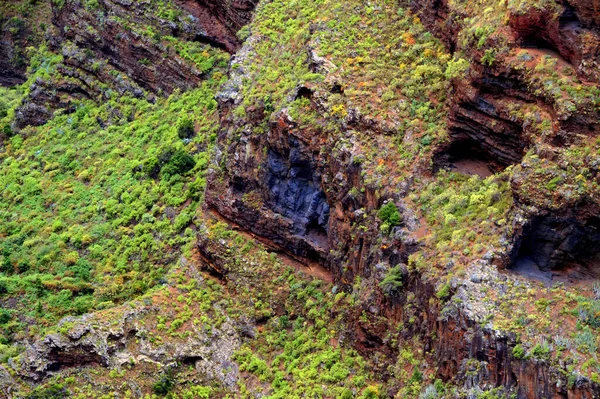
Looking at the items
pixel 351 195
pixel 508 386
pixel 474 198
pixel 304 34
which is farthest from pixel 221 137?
pixel 508 386

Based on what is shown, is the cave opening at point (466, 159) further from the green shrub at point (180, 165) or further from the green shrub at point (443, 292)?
the green shrub at point (180, 165)

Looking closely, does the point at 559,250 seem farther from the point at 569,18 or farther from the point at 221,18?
the point at 221,18

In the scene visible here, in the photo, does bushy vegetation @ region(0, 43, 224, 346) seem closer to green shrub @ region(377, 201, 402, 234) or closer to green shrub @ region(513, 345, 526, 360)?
green shrub @ region(377, 201, 402, 234)

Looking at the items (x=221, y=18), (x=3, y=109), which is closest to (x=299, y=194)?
(x=221, y=18)

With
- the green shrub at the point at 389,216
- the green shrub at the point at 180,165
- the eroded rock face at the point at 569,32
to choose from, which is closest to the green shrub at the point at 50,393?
the green shrub at the point at 180,165

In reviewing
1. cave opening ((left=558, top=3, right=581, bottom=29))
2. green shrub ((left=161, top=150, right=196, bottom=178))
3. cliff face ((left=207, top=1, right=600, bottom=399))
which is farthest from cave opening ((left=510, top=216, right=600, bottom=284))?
green shrub ((left=161, top=150, right=196, bottom=178))

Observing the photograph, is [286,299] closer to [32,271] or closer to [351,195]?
[351,195]
